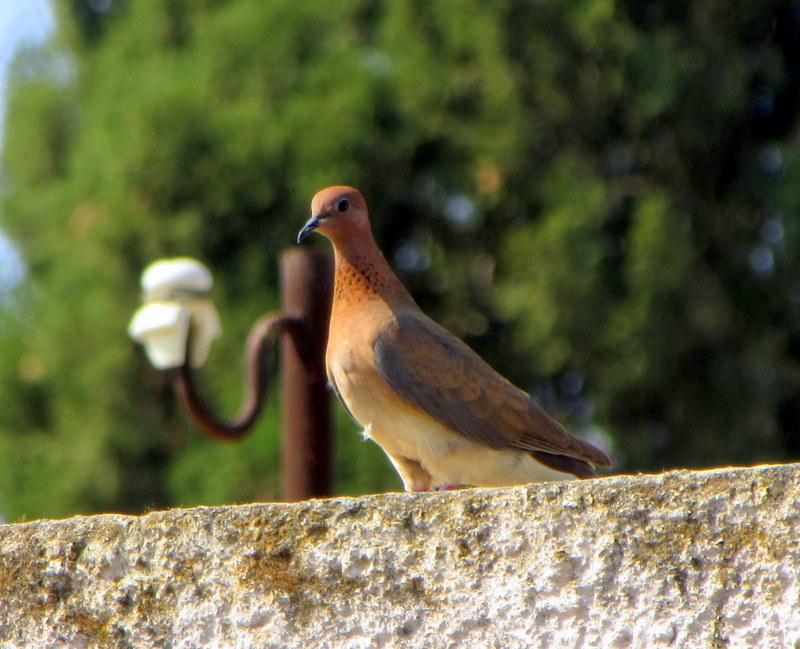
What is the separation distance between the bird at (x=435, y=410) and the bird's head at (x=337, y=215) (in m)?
0.24

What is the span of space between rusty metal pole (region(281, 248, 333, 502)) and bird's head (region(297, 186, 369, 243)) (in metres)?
1.29

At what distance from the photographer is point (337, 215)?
4.56 meters

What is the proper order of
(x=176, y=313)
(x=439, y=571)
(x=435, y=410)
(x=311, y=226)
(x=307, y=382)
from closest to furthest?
(x=439, y=571) < (x=435, y=410) < (x=311, y=226) < (x=307, y=382) < (x=176, y=313)

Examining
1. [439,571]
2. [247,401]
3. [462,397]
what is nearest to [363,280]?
[462,397]

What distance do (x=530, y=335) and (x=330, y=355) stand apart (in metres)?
6.51

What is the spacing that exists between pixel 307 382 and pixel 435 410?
1.80 metres

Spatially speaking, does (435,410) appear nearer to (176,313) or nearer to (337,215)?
(337,215)

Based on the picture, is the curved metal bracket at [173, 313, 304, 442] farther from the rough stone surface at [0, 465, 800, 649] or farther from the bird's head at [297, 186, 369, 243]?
the rough stone surface at [0, 465, 800, 649]

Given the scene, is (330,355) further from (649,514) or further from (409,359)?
(649,514)

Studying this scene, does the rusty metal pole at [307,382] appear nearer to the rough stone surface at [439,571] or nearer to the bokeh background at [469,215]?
the rough stone surface at [439,571]

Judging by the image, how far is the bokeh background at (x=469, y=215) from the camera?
1079 centimetres

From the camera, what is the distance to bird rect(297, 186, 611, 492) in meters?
4.20

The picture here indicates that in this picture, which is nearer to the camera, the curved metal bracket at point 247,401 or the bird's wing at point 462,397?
the bird's wing at point 462,397

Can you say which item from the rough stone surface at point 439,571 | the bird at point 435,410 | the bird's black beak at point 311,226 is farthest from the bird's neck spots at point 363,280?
the rough stone surface at point 439,571
